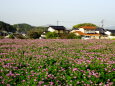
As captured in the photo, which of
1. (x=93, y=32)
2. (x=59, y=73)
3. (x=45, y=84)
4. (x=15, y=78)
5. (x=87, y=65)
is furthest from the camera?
(x=93, y=32)

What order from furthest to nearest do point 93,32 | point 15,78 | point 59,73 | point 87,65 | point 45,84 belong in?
point 93,32, point 87,65, point 59,73, point 15,78, point 45,84

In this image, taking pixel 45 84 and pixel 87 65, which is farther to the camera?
pixel 87 65

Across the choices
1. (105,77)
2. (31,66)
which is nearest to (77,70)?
(105,77)

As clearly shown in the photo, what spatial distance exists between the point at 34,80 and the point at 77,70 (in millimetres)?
1913

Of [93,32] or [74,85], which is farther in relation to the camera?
[93,32]

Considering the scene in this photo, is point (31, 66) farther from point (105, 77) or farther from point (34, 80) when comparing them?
point (105, 77)

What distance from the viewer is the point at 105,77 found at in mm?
6570

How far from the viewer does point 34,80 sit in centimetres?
589

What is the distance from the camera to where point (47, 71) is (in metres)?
7.05

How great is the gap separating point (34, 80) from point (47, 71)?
1.21 m

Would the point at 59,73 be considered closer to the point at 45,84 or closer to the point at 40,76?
the point at 40,76

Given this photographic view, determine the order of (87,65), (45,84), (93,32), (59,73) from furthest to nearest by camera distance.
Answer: (93,32)
(87,65)
(59,73)
(45,84)

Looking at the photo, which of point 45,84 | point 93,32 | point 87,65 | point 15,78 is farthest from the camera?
point 93,32

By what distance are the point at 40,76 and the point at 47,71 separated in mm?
666
